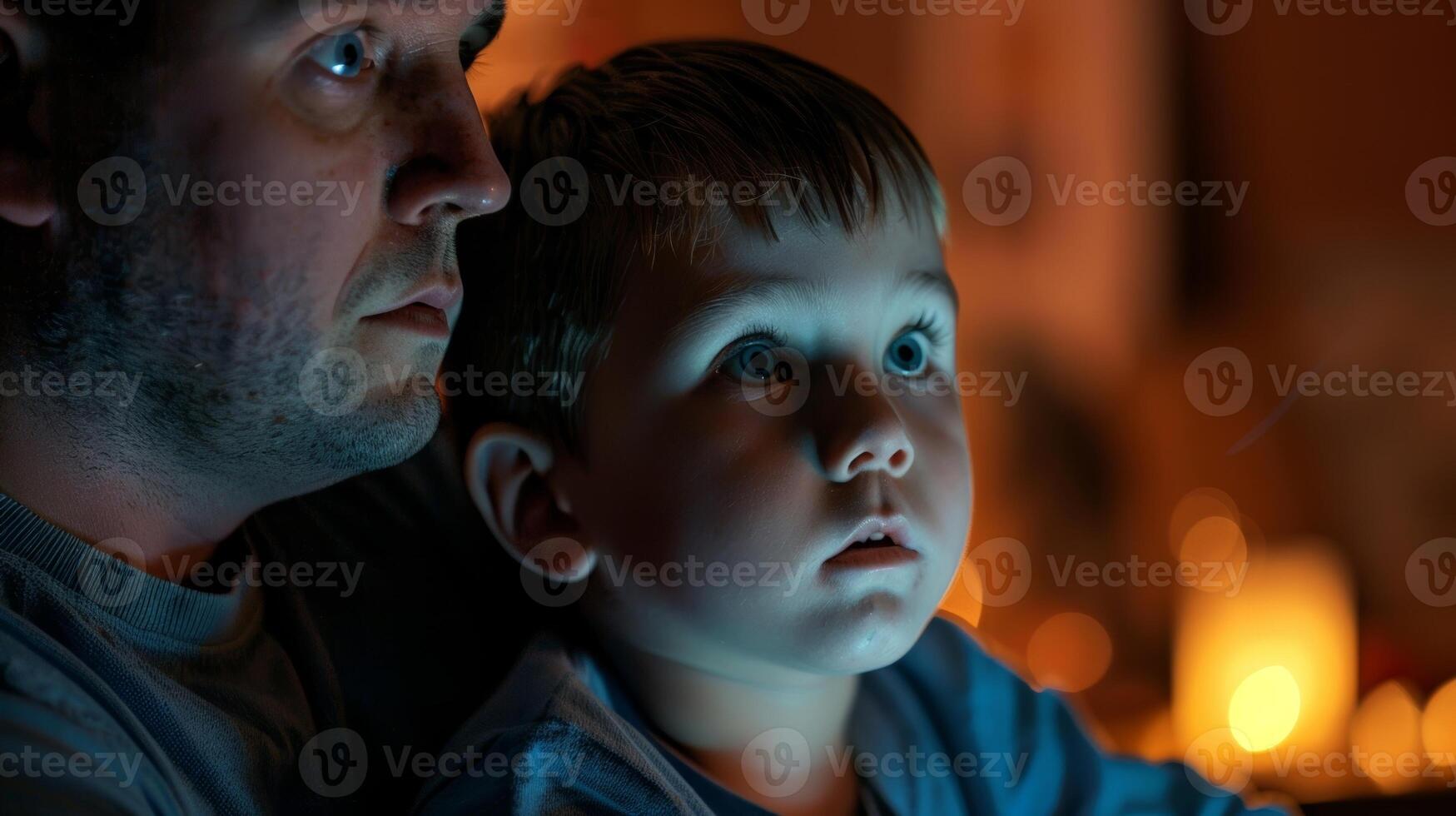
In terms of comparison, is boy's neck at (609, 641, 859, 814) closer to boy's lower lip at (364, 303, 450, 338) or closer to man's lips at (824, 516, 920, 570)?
man's lips at (824, 516, 920, 570)

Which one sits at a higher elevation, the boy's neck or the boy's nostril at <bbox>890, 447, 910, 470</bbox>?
the boy's nostril at <bbox>890, 447, 910, 470</bbox>

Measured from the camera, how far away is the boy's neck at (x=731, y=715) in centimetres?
86

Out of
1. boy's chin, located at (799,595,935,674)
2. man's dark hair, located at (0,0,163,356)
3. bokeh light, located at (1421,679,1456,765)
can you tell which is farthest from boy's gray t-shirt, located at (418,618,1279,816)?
bokeh light, located at (1421,679,1456,765)

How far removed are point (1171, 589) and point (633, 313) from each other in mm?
1911

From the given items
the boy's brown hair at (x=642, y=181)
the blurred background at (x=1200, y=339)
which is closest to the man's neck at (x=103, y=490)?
the boy's brown hair at (x=642, y=181)

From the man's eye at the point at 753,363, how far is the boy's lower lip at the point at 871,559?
130mm

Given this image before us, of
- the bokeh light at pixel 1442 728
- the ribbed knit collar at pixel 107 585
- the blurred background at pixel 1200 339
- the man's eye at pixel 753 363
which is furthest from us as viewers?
the blurred background at pixel 1200 339

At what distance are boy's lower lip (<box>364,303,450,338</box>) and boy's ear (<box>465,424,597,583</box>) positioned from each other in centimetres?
10

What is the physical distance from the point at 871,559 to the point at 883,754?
0.77ft

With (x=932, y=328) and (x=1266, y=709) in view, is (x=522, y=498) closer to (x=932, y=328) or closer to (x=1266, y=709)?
(x=932, y=328)

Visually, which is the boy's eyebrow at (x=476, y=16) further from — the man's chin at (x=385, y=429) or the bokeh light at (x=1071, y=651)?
the bokeh light at (x=1071, y=651)

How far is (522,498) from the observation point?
888 mm

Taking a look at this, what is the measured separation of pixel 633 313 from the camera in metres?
0.82

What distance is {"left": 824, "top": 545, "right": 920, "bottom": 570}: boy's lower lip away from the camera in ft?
2.53
